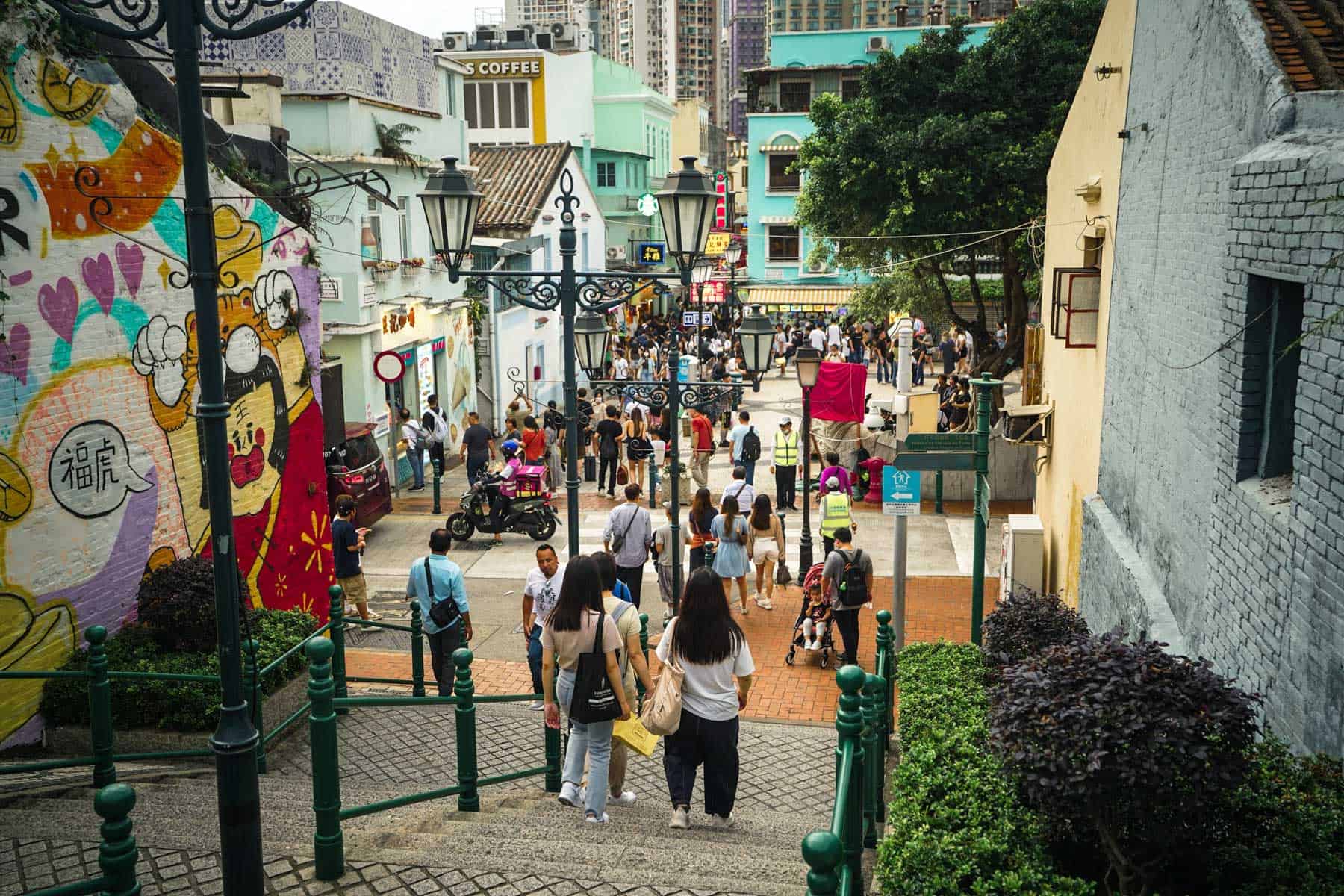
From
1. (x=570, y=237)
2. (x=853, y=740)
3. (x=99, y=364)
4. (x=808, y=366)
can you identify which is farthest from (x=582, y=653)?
(x=808, y=366)

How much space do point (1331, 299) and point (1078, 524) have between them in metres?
6.39

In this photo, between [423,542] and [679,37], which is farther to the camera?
[679,37]

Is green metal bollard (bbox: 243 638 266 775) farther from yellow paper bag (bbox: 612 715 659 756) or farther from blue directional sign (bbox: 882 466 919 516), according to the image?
blue directional sign (bbox: 882 466 919 516)

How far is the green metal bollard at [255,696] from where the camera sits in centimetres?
715

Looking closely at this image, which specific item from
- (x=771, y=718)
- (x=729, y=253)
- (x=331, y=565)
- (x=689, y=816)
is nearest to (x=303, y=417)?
(x=331, y=565)

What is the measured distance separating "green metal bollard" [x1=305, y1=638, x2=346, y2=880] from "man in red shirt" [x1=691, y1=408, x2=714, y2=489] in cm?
1403

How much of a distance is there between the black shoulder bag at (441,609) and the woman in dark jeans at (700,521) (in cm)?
419

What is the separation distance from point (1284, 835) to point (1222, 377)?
2.96 meters

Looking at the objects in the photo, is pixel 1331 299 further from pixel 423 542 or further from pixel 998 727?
pixel 423 542

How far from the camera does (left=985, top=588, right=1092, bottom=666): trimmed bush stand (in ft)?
27.7

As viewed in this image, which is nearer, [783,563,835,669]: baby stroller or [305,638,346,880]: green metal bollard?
[305,638,346,880]: green metal bollard

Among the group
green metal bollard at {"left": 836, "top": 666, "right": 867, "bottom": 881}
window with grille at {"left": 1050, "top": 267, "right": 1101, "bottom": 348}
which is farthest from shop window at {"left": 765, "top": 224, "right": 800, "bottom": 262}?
green metal bollard at {"left": 836, "top": 666, "right": 867, "bottom": 881}

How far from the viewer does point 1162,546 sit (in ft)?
25.9

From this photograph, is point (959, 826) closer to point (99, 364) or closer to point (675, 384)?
point (675, 384)
